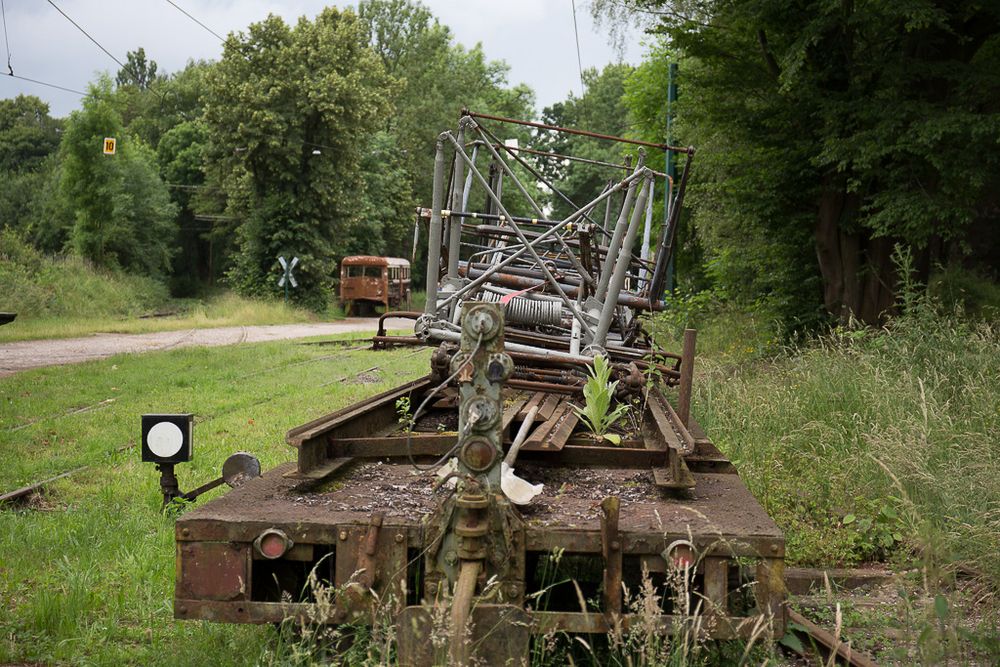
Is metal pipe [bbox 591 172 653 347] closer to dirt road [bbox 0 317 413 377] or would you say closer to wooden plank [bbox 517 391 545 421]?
wooden plank [bbox 517 391 545 421]

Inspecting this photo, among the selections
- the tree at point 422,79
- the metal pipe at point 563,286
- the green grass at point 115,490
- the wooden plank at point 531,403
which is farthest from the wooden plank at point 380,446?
the tree at point 422,79

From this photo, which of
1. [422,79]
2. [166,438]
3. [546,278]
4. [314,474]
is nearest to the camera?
[314,474]

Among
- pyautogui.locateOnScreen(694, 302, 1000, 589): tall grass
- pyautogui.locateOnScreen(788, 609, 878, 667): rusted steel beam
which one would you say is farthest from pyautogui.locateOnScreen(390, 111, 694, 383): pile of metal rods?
pyautogui.locateOnScreen(788, 609, 878, 667): rusted steel beam

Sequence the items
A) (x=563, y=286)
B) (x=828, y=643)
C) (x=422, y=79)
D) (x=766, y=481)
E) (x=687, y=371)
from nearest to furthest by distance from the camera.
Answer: (x=828, y=643) → (x=687, y=371) → (x=766, y=481) → (x=563, y=286) → (x=422, y=79)

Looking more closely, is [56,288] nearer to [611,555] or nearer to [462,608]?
[611,555]

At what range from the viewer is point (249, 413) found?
11406mm

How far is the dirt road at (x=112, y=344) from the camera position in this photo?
56.4ft

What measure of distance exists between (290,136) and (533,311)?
3609 cm

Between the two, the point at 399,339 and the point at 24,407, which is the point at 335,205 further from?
the point at 399,339

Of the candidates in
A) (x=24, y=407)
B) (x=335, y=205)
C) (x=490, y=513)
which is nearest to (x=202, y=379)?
(x=24, y=407)

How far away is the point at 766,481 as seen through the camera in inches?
250

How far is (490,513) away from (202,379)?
12.3 meters

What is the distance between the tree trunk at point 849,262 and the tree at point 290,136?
31.1 m

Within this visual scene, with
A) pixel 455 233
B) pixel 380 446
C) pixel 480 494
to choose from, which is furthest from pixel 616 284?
pixel 480 494
